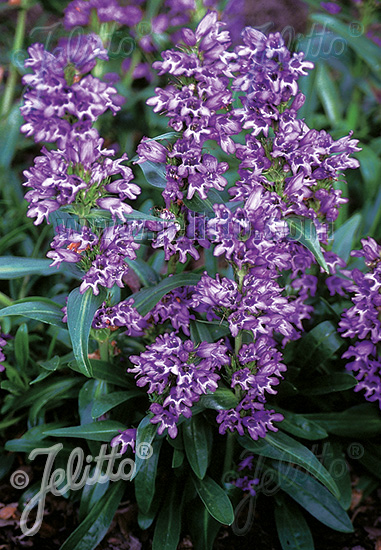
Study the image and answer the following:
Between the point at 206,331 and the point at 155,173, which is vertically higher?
the point at 155,173

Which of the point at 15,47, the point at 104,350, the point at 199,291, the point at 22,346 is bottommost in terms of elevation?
the point at 22,346

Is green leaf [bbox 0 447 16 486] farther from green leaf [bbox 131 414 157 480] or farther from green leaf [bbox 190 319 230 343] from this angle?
green leaf [bbox 190 319 230 343]

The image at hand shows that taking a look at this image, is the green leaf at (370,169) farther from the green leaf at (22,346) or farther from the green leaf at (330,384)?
the green leaf at (22,346)

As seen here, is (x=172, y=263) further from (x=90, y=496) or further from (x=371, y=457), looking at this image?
(x=371, y=457)

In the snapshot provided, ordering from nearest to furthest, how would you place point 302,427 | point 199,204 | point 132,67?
point 199,204, point 302,427, point 132,67

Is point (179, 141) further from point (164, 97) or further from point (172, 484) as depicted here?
point (172, 484)

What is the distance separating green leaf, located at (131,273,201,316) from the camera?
193 centimetres

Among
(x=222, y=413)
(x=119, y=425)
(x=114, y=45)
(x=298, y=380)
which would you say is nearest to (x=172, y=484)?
(x=119, y=425)

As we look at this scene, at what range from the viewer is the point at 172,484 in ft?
7.06

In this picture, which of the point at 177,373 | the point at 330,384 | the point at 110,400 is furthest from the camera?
the point at 330,384

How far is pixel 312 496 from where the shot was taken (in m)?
2.09

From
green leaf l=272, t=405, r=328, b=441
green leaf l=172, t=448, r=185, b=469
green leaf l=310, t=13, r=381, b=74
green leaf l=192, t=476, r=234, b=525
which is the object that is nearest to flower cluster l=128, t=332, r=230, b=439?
green leaf l=172, t=448, r=185, b=469

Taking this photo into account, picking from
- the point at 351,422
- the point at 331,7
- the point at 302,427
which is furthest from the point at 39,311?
the point at 331,7

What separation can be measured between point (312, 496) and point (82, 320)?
111cm
